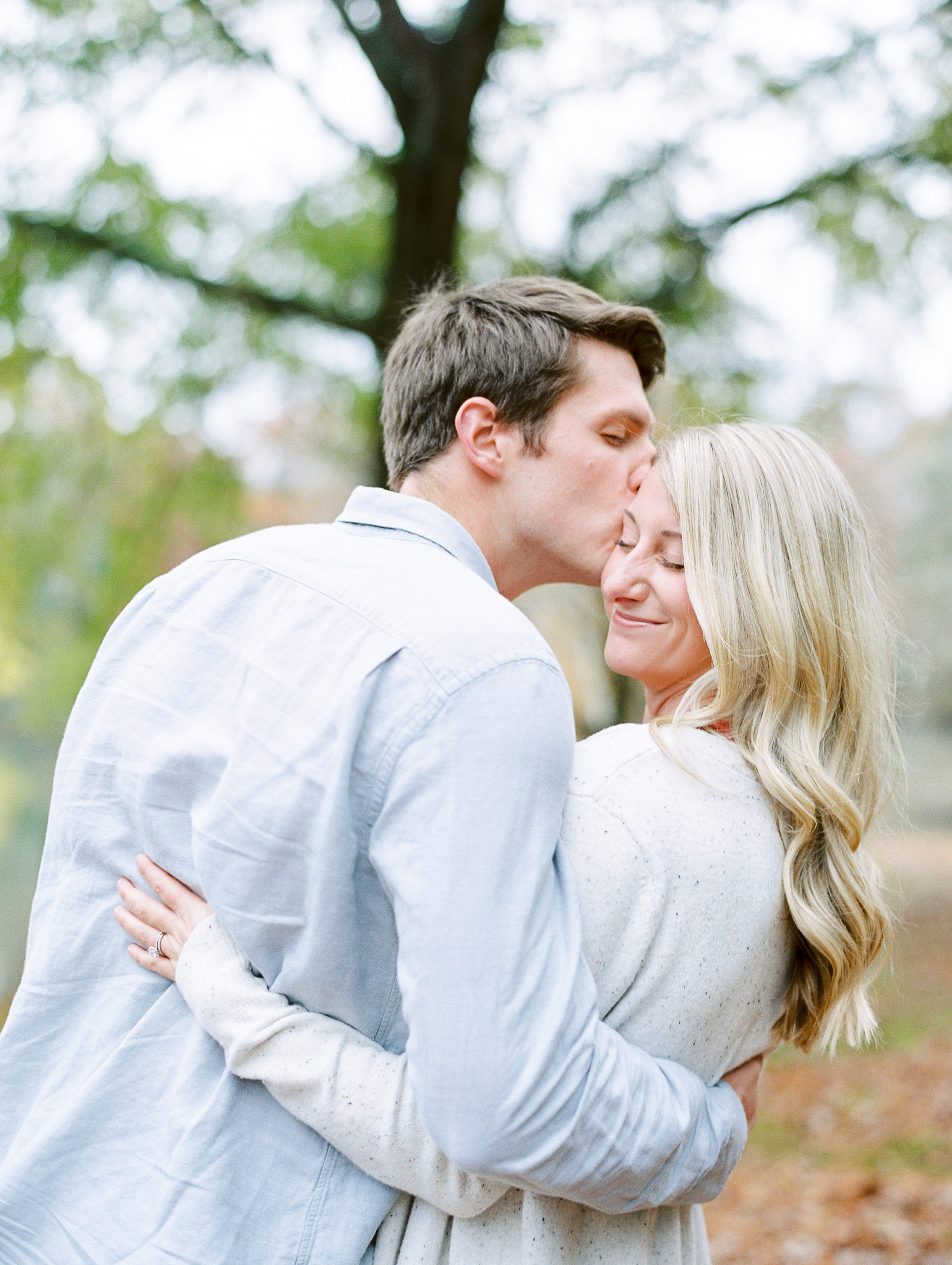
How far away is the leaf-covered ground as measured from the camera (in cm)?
457

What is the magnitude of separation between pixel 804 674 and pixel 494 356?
2.87 ft

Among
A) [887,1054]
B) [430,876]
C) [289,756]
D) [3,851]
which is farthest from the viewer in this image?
[3,851]

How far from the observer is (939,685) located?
20.5 meters

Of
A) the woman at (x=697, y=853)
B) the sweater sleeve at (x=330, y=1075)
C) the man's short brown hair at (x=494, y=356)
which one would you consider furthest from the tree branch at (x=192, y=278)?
the sweater sleeve at (x=330, y=1075)

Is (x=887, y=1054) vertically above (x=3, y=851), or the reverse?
(x=887, y=1054)

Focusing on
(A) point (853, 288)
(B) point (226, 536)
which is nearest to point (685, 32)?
(A) point (853, 288)

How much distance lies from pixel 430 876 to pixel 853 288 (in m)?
6.41

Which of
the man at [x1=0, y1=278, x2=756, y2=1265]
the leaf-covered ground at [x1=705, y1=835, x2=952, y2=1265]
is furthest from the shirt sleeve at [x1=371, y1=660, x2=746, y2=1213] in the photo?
the leaf-covered ground at [x1=705, y1=835, x2=952, y2=1265]

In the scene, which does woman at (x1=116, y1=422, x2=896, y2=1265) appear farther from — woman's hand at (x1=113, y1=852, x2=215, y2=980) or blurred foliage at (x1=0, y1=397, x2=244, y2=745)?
blurred foliage at (x1=0, y1=397, x2=244, y2=745)

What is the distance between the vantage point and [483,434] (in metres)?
2.20

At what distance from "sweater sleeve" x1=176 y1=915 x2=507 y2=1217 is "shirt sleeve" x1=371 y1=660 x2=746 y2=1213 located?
0.08m

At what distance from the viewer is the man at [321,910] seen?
4.18 ft

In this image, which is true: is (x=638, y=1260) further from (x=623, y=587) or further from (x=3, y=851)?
(x=3, y=851)

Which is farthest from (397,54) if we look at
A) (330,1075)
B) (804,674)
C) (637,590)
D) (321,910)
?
(330,1075)
